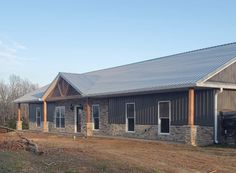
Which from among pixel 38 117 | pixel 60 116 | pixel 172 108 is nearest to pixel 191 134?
pixel 172 108

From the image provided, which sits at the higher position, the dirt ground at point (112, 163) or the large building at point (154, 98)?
the large building at point (154, 98)

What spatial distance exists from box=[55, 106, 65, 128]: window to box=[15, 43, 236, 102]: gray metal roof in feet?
12.6

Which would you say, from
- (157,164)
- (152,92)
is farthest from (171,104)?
(157,164)

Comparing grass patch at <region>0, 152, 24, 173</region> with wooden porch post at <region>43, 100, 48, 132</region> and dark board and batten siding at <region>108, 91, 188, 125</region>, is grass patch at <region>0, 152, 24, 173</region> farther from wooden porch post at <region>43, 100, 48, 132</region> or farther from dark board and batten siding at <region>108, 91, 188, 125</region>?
wooden porch post at <region>43, 100, 48, 132</region>

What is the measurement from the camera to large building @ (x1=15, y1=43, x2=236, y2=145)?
70.4 ft

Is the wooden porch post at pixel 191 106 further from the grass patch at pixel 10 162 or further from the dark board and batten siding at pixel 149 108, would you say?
the grass patch at pixel 10 162

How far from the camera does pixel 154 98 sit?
24.7 m

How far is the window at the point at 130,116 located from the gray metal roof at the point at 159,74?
4.49ft

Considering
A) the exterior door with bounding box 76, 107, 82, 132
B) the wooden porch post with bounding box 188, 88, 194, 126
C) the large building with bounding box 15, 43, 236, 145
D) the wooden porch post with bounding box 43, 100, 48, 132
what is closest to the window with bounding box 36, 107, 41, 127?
the large building with bounding box 15, 43, 236, 145

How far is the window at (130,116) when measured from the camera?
26.7m

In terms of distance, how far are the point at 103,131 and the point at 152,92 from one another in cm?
699

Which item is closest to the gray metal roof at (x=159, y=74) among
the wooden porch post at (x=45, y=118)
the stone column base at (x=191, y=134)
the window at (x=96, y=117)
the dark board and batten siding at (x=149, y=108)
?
the dark board and batten siding at (x=149, y=108)

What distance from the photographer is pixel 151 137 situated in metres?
24.9

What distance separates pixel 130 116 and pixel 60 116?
10619 millimetres
